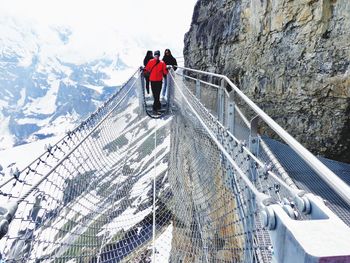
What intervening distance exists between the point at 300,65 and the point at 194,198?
4.43 m

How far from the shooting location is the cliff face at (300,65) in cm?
713

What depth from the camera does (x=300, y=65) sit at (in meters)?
8.33

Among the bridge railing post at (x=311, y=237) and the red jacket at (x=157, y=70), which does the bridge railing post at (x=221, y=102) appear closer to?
the red jacket at (x=157, y=70)

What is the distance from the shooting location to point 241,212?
2.65 meters

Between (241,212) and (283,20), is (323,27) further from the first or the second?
(241,212)

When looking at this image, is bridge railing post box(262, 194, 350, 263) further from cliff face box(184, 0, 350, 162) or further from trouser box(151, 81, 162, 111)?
trouser box(151, 81, 162, 111)

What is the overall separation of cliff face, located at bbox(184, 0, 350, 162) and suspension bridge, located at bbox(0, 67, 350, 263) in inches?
41.3

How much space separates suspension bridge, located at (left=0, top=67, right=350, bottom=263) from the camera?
1.20 meters

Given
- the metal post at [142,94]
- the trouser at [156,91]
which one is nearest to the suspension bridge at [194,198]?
the trouser at [156,91]

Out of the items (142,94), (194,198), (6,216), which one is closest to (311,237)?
(6,216)

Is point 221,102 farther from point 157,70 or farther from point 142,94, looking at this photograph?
point 142,94

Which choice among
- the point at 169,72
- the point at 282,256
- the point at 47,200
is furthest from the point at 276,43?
the point at 282,256

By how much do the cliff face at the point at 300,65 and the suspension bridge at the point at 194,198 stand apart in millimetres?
1050

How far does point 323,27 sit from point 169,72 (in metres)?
4.16
